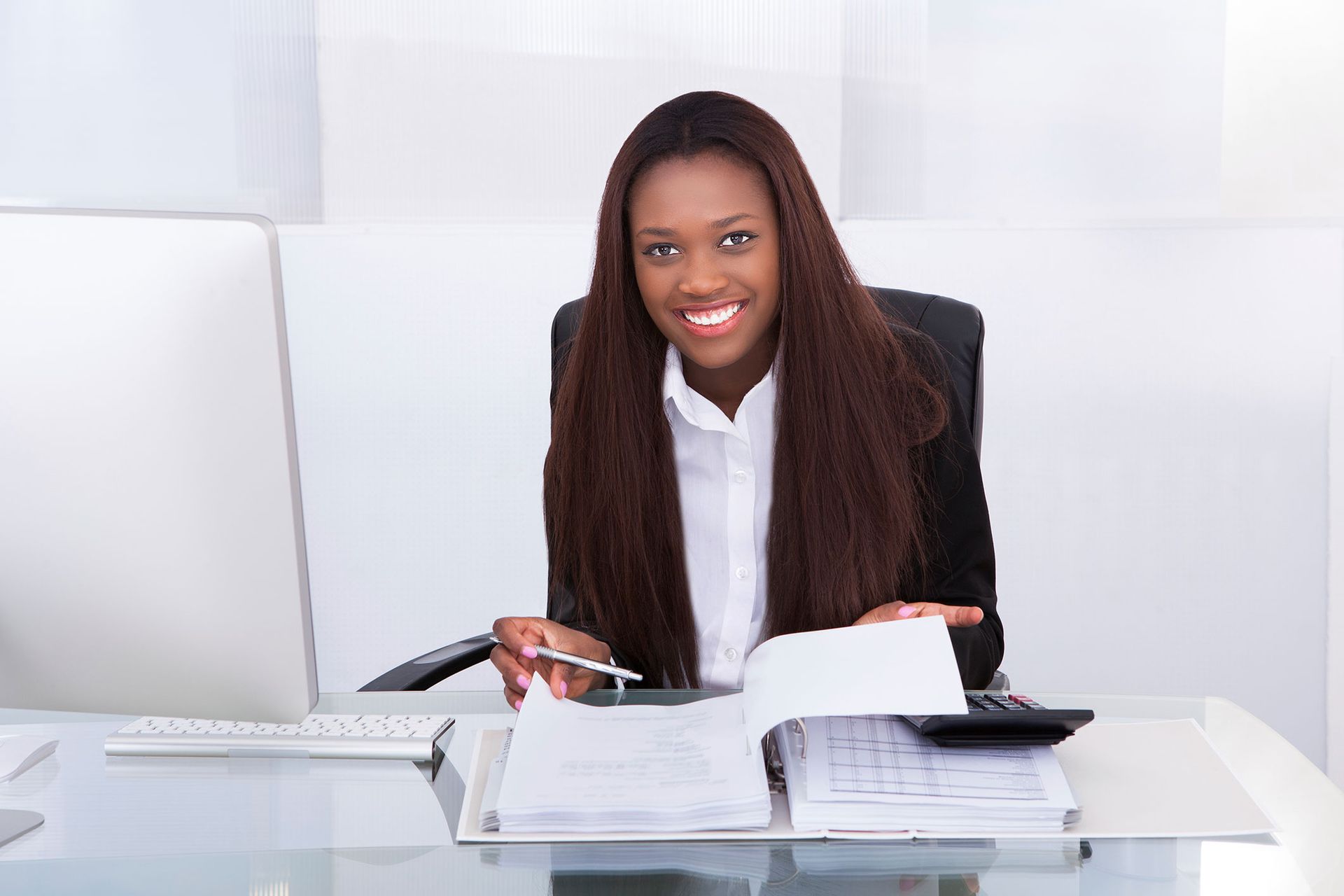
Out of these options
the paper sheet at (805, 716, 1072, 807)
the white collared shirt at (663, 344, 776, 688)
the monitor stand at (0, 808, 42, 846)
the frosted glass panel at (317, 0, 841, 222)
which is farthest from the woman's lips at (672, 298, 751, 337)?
the frosted glass panel at (317, 0, 841, 222)

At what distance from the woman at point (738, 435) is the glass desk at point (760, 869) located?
0.57 m

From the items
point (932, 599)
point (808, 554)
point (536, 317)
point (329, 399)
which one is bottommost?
point (932, 599)

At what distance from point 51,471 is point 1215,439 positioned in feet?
8.43

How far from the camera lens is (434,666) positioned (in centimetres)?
160

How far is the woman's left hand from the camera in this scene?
1.25 metres

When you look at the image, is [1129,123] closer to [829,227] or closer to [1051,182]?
[1051,182]

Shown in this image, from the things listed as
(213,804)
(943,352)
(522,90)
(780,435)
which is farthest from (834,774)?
(522,90)

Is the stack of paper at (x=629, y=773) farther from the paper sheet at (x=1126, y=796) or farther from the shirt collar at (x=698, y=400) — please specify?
the shirt collar at (x=698, y=400)

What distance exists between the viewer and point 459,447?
2770 millimetres

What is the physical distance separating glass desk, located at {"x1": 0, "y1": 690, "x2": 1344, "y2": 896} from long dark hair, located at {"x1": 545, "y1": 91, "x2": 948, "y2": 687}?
0.66 m

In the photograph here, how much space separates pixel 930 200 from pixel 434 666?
1735 millimetres

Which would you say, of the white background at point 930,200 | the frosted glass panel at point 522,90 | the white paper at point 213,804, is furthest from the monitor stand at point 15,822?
the frosted glass panel at point 522,90

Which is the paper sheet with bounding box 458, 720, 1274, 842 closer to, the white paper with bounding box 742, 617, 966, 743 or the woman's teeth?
the white paper with bounding box 742, 617, 966, 743

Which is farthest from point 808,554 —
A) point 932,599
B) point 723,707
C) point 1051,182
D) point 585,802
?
point 1051,182
